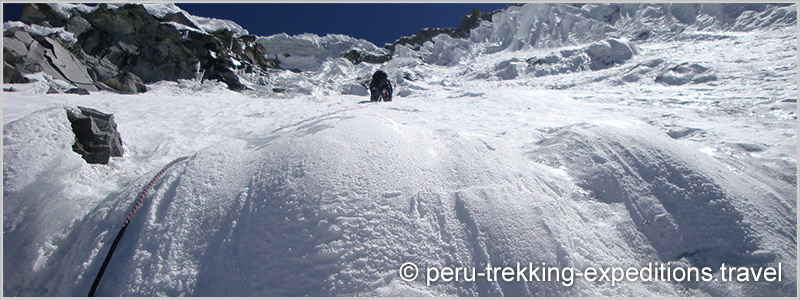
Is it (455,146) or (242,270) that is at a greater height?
(455,146)

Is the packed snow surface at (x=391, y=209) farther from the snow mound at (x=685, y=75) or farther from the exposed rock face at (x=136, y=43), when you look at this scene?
the exposed rock face at (x=136, y=43)

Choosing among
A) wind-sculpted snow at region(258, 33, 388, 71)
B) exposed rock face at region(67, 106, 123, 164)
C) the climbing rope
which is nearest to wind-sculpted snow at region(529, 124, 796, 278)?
the climbing rope

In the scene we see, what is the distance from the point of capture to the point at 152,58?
12641 millimetres

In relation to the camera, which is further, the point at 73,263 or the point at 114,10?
the point at 114,10

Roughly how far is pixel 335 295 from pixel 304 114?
4757 mm

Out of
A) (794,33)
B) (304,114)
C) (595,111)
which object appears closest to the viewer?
(595,111)

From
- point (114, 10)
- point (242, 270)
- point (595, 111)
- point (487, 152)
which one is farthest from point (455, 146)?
point (114, 10)

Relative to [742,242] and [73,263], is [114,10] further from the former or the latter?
[742,242]

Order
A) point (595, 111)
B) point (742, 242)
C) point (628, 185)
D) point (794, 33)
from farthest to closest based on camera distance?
point (794, 33) < point (595, 111) < point (628, 185) < point (742, 242)
